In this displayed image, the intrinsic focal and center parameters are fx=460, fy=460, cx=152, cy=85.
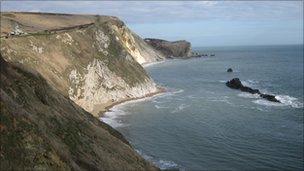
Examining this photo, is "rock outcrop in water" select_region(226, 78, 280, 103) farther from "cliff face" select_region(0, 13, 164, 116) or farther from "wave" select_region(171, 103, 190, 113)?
"cliff face" select_region(0, 13, 164, 116)

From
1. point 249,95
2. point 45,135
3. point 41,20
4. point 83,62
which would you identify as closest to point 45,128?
point 45,135

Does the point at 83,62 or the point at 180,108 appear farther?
the point at 83,62

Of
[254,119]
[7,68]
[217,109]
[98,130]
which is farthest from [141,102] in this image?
[7,68]

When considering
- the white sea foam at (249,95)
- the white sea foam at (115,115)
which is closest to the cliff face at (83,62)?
the white sea foam at (115,115)

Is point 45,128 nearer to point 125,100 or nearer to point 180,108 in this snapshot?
point 180,108

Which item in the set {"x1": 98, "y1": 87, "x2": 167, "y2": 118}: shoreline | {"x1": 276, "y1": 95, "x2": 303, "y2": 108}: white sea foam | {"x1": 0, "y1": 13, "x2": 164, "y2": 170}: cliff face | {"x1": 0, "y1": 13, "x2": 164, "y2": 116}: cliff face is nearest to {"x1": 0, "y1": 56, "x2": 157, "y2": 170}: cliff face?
{"x1": 0, "y1": 13, "x2": 164, "y2": 170}: cliff face
